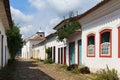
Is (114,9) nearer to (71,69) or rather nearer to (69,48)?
(71,69)

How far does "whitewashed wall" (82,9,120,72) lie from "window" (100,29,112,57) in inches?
9.3

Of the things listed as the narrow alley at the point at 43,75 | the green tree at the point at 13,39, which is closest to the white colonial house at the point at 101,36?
the narrow alley at the point at 43,75

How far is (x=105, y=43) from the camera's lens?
16.2 metres

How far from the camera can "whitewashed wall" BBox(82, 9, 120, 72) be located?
14.5 m

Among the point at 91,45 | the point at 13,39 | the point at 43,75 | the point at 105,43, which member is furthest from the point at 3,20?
the point at 13,39

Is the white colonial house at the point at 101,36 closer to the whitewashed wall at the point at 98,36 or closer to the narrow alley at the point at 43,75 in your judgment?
the whitewashed wall at the point at 98,36

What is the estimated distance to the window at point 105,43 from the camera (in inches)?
614

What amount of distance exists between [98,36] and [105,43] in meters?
1.33

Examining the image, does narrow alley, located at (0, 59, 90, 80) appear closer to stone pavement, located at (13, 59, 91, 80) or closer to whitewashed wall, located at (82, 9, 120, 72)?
stone pavement, located at (13, 59, 91, 80)

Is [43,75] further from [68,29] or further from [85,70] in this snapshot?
[68,29]

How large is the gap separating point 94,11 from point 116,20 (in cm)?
260

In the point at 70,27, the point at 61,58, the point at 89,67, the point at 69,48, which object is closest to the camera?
the point at 89,67

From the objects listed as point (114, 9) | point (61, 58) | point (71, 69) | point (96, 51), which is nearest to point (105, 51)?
point (96, 51)

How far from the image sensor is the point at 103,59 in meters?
16.4
